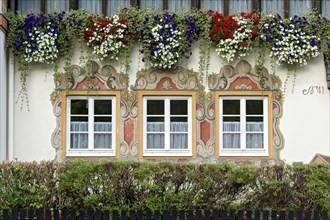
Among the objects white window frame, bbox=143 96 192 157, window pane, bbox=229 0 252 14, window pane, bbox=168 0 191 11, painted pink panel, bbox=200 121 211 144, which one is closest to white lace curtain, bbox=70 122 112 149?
white window frame, bbox=143 96 192 157

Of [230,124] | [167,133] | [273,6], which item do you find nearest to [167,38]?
[167,133]

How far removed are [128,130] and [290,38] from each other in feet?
12.7

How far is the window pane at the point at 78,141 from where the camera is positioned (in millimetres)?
15570

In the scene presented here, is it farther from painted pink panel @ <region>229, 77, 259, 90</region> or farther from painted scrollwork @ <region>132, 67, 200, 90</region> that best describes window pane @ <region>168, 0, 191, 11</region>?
painted pink panel @ <region>229, 77, 259, 90</region>

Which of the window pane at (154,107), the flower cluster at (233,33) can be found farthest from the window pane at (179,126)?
the flower cluster at (233,33)

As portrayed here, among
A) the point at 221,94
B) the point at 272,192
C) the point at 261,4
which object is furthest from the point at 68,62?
the point at 272,192

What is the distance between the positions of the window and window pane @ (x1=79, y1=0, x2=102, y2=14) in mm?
3222

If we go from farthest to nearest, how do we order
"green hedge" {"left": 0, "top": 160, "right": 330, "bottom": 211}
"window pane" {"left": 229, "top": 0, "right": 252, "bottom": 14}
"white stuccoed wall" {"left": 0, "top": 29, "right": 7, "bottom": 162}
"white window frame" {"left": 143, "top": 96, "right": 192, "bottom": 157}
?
1. "window pane" {"left": 229, "top": 0, "right": 252, "bottom": 14}
2. "white window frame" {"left": 143, "top": 96, "right": 192, "bottom": 157}
3. "white stuccoed wall" {"left": 0, "top": 29, "right": 7, "bottom": 162}
4. "green hedge" {"left": 0, "top": 160, "right": 330, "bottom": 211}

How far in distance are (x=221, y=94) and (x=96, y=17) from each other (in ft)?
10.1

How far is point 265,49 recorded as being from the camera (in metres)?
15.5

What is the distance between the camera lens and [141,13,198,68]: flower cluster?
15117mm

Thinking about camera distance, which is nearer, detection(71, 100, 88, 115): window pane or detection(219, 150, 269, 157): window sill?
detection(219, 150, 269, 157): window sill

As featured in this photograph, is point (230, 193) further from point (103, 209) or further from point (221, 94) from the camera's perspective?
point (221, 94)

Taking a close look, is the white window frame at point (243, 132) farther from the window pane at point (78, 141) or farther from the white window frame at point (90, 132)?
the window pane at point (78, 141)
